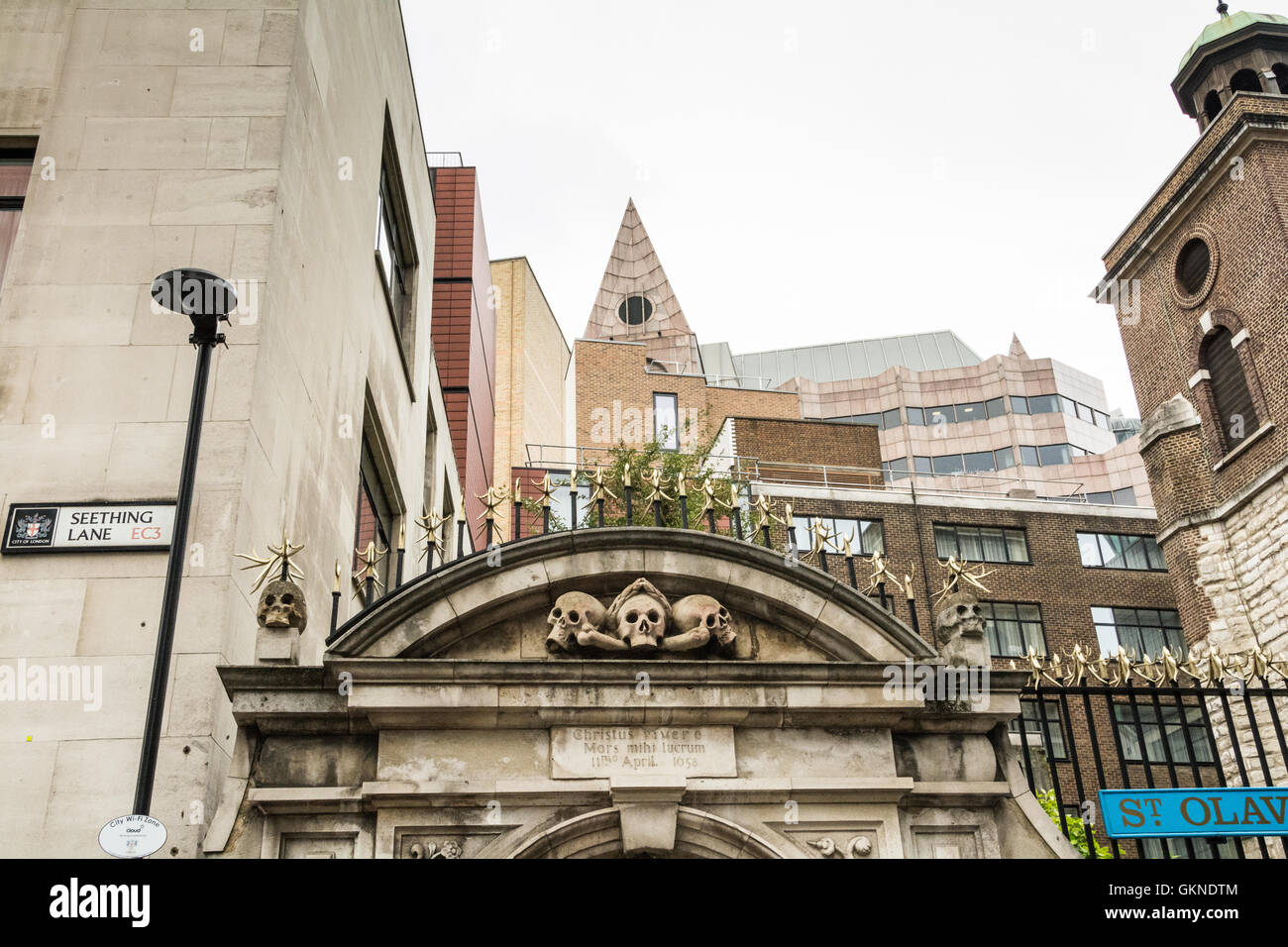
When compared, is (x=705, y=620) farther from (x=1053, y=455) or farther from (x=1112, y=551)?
(x=1053, y=455)

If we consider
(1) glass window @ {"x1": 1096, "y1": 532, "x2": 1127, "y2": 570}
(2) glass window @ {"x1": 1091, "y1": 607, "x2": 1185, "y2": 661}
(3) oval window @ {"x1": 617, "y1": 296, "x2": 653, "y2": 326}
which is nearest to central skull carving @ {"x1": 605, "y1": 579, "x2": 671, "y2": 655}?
(2) glass window @ {"x1": 1091, "y1": 607, "x2": 1185, "y2": 661}

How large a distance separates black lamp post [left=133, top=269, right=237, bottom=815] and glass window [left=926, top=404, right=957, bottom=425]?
237 ft

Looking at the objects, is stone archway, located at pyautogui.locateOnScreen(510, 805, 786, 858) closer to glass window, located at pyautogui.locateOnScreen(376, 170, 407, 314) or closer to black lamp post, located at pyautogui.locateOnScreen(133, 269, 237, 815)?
black lamp post, located at pyautogui.locateOnScreen(133, 269, 237, 815)

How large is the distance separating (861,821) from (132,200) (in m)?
8.22

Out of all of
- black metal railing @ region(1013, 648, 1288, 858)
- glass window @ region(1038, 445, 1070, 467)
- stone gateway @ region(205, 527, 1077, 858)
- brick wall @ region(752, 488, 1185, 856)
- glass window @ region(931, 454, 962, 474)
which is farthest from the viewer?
glass window @ region(931, 454, 962, 474)

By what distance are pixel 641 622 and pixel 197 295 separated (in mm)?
4074

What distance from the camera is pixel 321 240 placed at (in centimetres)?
1243

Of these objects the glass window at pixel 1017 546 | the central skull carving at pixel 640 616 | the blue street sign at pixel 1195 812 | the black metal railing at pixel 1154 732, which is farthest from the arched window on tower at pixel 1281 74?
the central skull carving at pixel 640 616

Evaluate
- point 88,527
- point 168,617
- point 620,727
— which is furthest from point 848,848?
point 88,527

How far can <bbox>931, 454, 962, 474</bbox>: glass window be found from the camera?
244 ft

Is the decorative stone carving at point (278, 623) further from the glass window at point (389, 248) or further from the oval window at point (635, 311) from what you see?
the oval window at point (635, 311)

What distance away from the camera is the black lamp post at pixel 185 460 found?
7.17 m

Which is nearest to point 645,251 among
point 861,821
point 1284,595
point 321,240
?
point 1284,595

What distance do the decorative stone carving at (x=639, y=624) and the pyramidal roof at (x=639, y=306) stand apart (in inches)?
2102
